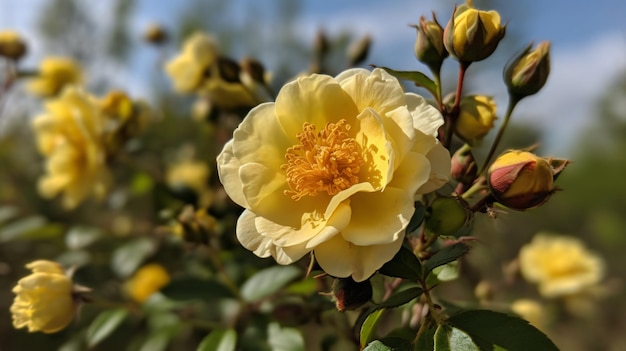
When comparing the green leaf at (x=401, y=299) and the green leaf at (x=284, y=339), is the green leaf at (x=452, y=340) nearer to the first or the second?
the green leaf at (x=401, y=299)

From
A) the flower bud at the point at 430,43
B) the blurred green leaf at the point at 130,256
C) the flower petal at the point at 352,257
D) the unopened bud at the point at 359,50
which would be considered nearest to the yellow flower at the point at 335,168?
the flower petal at the point at 352,257

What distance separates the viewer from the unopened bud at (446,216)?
18.1 inches

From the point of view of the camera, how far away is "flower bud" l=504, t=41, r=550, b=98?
1.80 ft

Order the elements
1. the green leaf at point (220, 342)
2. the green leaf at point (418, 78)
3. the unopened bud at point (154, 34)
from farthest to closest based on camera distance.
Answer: the unopened bud at point (154, 34) < the green leaf at point (220, 342) < the green leaf at point (418, 78)

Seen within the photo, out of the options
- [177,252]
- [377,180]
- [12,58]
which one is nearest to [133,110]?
[177,252]

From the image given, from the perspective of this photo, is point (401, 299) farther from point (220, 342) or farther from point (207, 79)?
point (207, 79)

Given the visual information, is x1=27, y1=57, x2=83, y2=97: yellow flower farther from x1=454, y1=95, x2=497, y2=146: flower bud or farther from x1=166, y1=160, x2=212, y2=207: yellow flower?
x1=454, y1=95, x2=497, y2=146: flower bud

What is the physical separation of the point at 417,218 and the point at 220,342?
1.14 ft

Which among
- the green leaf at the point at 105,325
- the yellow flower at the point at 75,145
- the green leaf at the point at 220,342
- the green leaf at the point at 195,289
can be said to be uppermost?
the yellow flower at the point at 75,145

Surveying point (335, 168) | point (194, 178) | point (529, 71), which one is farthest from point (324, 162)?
point (194, 178)

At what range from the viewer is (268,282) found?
76 cm

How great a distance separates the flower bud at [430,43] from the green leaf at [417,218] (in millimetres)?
171

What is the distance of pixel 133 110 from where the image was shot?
1041 mm

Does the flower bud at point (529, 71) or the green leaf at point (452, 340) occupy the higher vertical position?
the flower bud at point (529, 71)
